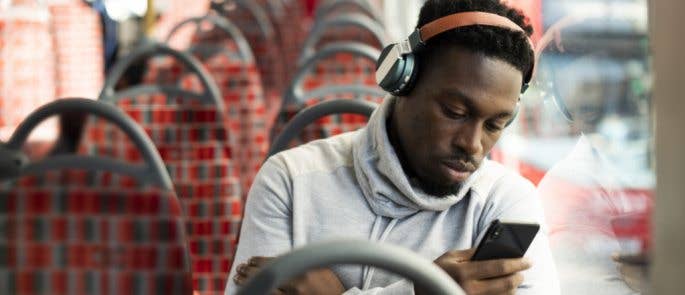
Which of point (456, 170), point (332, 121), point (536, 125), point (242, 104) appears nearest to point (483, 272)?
point (456, 170)

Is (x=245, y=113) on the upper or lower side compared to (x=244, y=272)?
upper

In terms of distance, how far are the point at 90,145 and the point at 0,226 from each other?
1.14 feet

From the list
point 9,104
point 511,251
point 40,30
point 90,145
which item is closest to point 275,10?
point 40,30

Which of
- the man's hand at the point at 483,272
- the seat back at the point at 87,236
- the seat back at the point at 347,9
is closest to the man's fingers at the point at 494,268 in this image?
the man's hand at the point at 483,272

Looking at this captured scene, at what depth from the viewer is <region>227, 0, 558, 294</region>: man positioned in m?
1.42

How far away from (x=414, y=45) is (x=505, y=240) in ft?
1.11

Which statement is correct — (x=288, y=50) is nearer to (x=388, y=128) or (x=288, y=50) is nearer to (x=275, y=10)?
(x=275, y=10)

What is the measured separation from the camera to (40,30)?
5375mm

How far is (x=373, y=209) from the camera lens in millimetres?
1550

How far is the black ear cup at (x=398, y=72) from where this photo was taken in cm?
145

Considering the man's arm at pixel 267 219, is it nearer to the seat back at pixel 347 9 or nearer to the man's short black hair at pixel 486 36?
the man's short black hair at pixel 486 36

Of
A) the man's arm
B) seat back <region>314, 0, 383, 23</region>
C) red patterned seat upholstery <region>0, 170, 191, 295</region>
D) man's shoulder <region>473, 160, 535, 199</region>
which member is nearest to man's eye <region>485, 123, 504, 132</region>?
man's shoulder <region>473, 160, 535, 199</region>

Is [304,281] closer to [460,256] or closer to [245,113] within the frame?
[460,256]

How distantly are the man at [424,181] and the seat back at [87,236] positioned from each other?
0.12m
